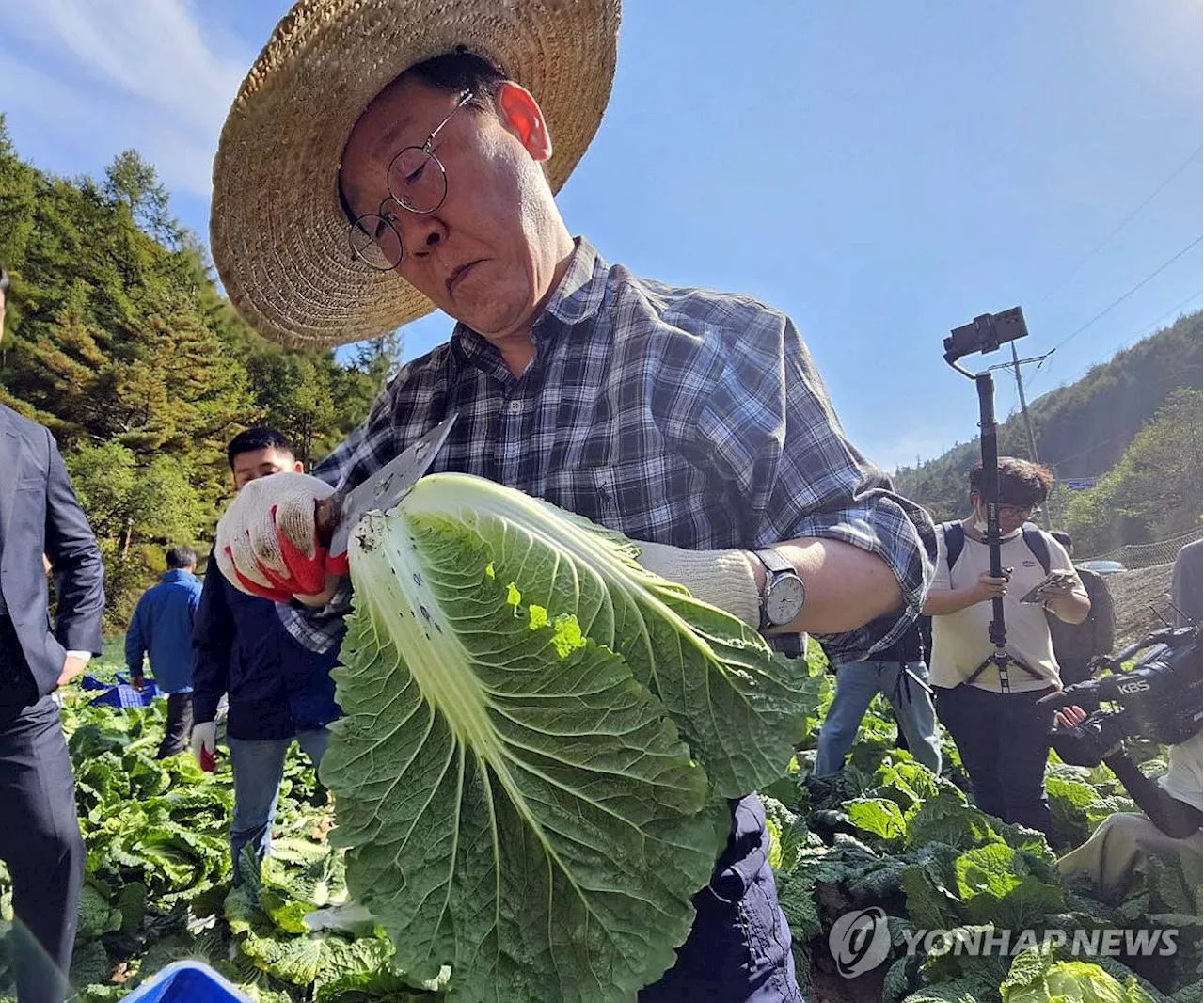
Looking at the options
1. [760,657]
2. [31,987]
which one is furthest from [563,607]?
[31,987]

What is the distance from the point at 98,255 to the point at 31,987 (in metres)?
43.6

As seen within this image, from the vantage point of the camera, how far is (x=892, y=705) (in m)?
5.96

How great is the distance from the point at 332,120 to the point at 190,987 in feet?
5.81

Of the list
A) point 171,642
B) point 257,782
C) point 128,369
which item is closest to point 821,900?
point 257,782

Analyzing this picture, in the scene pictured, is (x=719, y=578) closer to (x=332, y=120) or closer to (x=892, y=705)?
(x=332, y=120)

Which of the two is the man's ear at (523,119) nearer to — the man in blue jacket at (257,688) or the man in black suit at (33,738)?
the man in black suit at (33,738)

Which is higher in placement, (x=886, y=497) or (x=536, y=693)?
(x=886, y=497)

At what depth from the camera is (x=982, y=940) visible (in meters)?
3.45

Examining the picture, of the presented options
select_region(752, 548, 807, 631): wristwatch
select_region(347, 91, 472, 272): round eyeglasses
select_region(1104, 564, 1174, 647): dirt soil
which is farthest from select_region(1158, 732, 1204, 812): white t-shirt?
select_region(1104, 564, 1174, 647): dirt soil

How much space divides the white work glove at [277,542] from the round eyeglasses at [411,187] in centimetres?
59

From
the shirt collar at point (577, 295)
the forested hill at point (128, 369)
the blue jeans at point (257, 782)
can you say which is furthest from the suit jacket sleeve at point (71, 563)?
the forested hill at point (128, 369)

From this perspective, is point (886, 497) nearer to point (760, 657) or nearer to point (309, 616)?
point (760, 657)

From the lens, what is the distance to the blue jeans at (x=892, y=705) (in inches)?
226

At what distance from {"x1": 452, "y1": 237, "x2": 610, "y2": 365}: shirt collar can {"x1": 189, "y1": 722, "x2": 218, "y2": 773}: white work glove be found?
165 inches
